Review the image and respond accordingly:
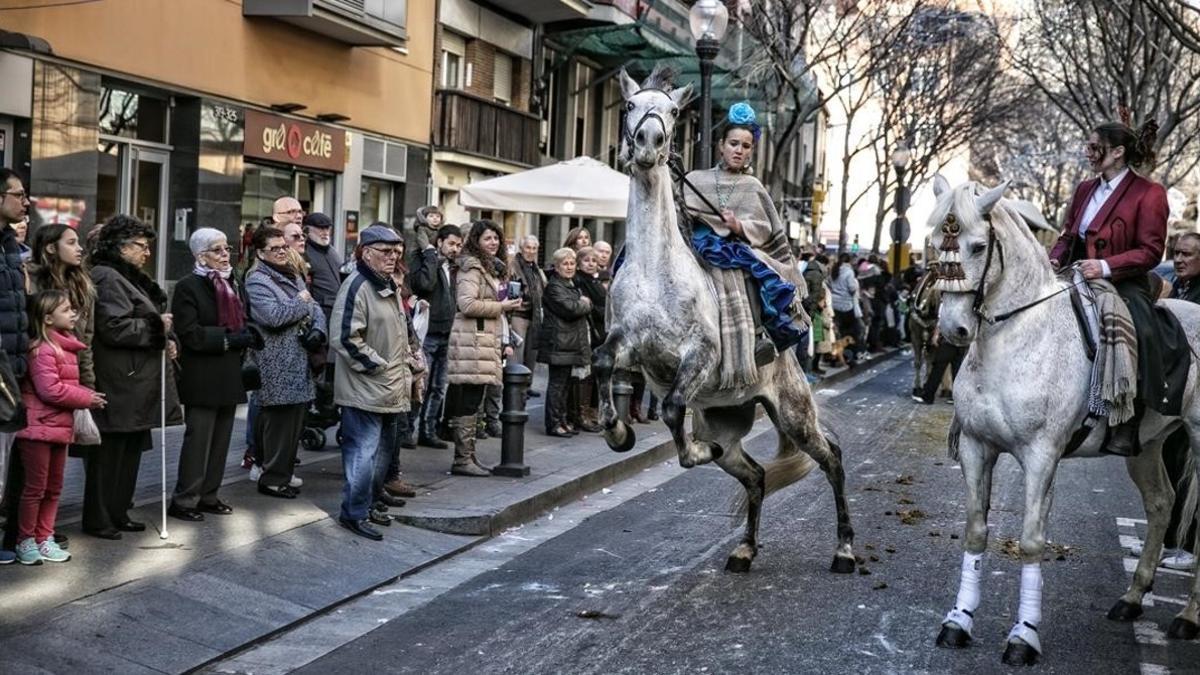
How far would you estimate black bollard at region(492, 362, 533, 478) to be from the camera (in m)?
12.3

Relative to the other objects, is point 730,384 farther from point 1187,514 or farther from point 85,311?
point 85,311

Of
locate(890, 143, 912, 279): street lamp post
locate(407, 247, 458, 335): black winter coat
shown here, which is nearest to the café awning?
locate(407, 247, 458, 335): black winter coat

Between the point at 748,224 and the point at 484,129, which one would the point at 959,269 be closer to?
the point at 748,224

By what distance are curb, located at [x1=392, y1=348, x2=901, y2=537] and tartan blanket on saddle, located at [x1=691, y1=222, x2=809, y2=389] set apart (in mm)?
2406

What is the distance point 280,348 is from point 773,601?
3876mm

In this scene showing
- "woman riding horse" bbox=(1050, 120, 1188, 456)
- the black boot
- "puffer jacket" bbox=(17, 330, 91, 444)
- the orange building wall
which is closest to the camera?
"woman riding horse" bbox=(1050, 120, 1188, 456)

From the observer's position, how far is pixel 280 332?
408 inches

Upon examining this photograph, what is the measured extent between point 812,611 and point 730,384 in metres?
1.41

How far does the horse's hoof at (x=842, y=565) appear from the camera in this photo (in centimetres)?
939

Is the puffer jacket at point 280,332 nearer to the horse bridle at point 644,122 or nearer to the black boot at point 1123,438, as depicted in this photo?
the horse bridle at point 644,122

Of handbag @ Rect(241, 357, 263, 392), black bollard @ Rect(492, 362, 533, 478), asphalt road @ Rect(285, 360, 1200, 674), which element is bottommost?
asphalt road @ Rect(285, 360, 1200, 674)

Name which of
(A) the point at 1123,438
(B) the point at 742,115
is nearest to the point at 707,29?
(B) the point at 742,115

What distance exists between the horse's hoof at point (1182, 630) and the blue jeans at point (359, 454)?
478cm

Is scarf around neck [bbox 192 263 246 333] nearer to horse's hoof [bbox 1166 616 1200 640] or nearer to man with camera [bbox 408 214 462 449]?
man with camera [bbox 408 214 462 449]
